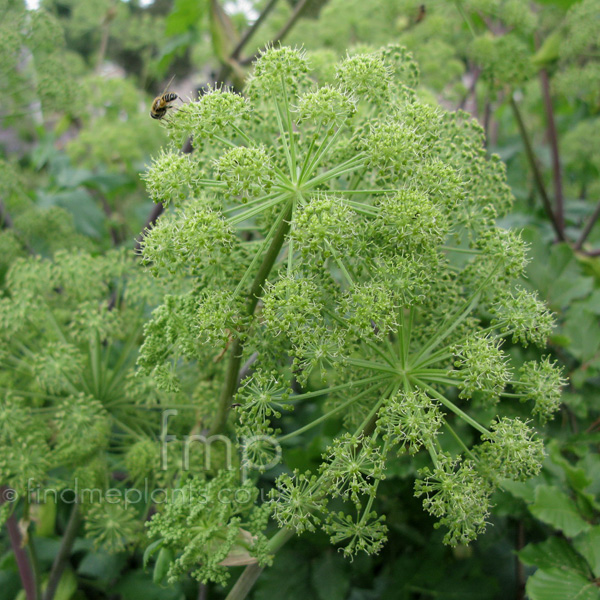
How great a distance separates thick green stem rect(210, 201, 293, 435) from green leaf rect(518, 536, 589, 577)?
85cm

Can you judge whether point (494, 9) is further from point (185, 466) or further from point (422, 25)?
point (185, 466)

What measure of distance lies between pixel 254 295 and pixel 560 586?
1004 millimetres

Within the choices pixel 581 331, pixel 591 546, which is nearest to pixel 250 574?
pixel 591 546

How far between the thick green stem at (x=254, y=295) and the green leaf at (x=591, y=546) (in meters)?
0.95

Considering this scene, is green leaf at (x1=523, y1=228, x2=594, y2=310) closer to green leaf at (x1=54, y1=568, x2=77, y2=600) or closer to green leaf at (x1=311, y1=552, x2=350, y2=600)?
green leaf at (x1=311, y1=552, x2=350, y2=600)

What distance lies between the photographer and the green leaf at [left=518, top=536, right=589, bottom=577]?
1.36 m

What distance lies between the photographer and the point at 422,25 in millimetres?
2785

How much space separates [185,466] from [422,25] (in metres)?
2.48

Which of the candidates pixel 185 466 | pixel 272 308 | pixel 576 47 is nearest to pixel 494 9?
pixel 576 47

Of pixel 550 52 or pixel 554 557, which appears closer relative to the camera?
pixel 554 557

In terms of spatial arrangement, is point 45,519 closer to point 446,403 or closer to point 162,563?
point 162,563

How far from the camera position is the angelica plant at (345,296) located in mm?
1013

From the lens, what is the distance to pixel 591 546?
4.39 feet

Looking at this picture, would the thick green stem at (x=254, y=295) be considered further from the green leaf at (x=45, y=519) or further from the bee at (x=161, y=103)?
the green leaf at (x=45, y=519)
